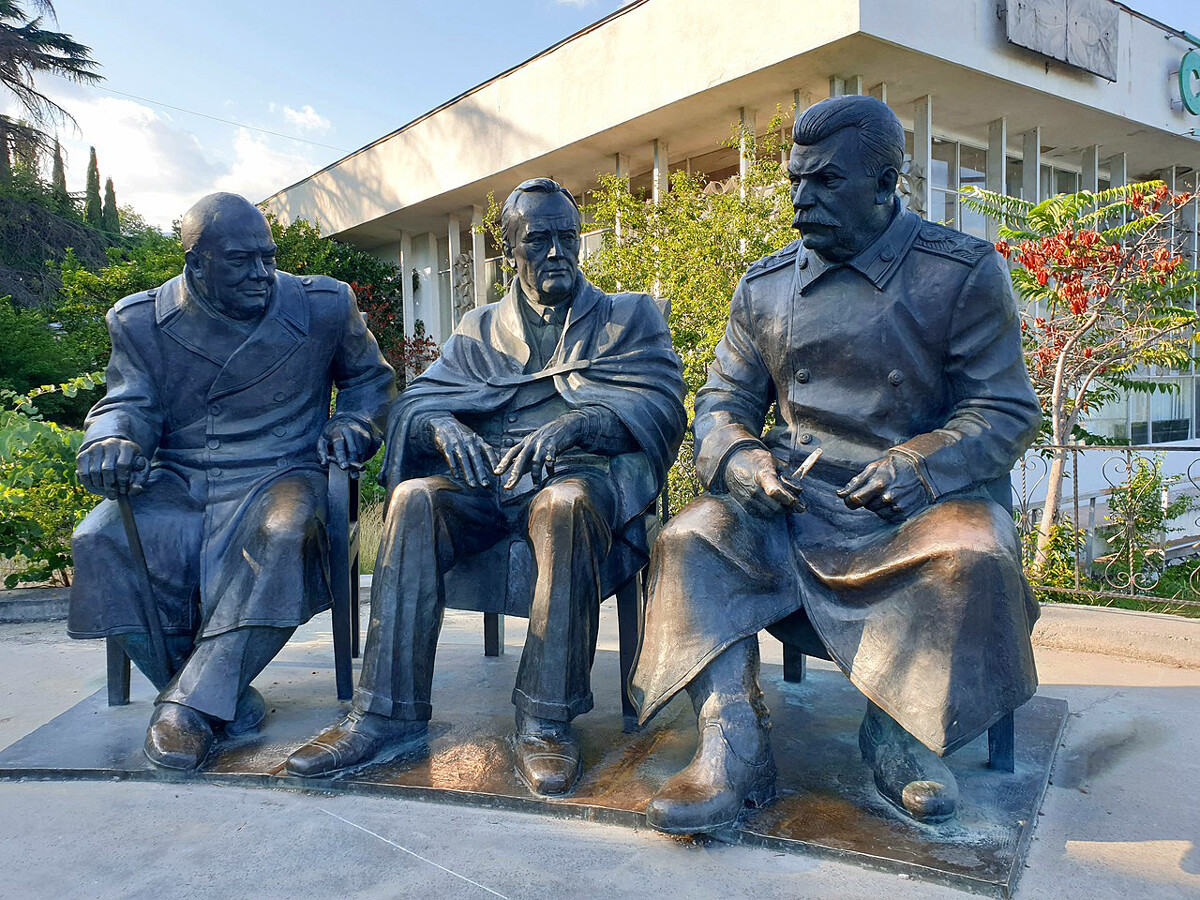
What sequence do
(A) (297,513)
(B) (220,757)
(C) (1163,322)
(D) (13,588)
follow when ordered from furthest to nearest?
(C) (1163,322) < (D) (13,588) < (A) (297,513) < (B) (220,757)

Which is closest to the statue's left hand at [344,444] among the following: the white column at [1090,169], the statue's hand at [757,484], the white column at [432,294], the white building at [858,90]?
the statue's hand at [757,484]

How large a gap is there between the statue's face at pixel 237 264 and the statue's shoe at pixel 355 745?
147cm

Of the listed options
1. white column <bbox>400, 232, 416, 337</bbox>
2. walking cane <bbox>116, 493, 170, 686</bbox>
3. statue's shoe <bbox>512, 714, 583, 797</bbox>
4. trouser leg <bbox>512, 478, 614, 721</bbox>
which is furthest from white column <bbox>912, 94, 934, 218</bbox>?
white column <bbox>400, 232, 416, 337</bbox>

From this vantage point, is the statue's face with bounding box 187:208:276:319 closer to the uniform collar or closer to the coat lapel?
the coat lapel

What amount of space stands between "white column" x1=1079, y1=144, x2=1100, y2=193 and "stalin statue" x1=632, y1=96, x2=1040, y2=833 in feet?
38.2

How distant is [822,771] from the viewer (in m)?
2.71

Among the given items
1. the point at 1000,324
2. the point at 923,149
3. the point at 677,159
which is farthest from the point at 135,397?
the point at 677,159

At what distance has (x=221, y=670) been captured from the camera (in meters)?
2.94

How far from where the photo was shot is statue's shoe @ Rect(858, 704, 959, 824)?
2357 millimetres

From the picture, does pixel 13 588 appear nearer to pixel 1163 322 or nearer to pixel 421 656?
pixel 421 656

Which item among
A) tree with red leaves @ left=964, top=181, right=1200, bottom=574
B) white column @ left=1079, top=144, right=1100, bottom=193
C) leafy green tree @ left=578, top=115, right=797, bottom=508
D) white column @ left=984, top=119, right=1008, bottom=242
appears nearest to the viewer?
tree with red leaves @ left=964, top=181, right=1200, bottom=574

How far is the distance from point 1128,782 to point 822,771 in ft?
3.05

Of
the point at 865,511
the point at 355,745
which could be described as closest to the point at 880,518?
the point at 865,511

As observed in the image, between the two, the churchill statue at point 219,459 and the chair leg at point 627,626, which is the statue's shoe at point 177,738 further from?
the chair leg at point 627,626
